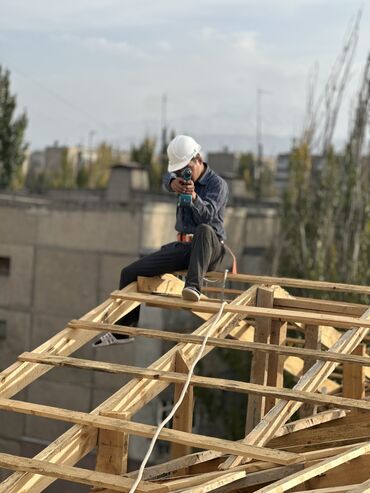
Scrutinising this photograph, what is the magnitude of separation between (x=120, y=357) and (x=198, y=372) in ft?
6.31

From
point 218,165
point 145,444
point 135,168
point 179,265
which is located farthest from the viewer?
point 218,165

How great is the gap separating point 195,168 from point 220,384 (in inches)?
95.9

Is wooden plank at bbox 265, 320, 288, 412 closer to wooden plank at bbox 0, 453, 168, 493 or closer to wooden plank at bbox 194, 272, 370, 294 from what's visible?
wooden plank at bbox 194, 272, 370, 294

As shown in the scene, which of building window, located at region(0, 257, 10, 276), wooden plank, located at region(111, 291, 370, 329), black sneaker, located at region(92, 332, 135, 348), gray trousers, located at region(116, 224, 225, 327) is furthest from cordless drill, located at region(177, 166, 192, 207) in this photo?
building window, located at region(0, 257, 10, 276)

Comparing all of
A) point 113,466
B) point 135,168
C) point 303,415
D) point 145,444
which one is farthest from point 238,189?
point 113,466

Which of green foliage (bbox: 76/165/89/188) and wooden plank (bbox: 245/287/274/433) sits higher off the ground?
green foliage (bbox: 76/165/89/188)

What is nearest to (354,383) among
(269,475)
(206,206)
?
(206,206)

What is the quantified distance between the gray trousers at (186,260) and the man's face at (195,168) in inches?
18.4

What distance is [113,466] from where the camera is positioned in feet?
17.9

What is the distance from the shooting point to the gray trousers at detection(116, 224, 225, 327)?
Result: 23.8 ft

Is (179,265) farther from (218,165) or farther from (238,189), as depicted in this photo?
(218,165)

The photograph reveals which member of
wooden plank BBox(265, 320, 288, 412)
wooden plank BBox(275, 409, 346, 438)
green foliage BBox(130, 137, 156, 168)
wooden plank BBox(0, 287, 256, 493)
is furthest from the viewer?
green foliage BBox(130, 137, 156, 168)

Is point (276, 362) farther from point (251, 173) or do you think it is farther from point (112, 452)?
point (251, 173)

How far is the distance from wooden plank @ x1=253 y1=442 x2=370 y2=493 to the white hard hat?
123 inches
